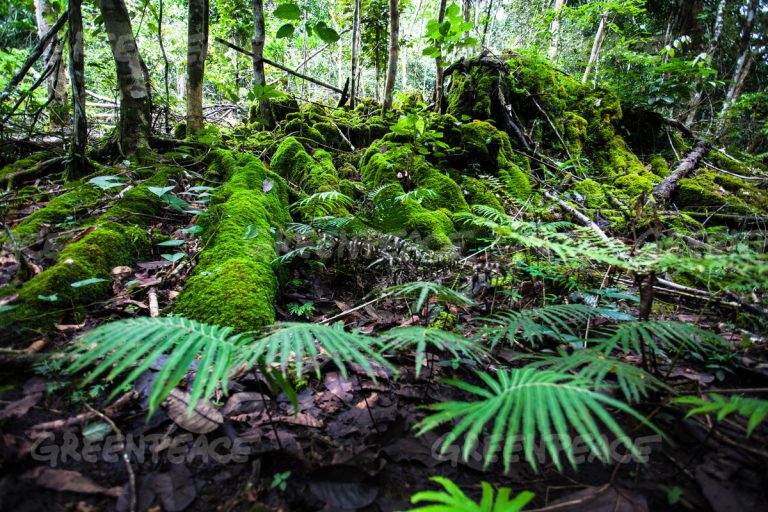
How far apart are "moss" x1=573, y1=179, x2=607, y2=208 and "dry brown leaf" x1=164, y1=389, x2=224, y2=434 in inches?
166

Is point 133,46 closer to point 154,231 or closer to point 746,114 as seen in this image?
point 154,231

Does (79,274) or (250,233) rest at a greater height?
(250,233)

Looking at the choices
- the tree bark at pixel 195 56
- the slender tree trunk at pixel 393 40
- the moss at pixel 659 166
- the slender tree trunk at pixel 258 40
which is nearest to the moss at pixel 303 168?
the slender tree trunk at pixel 258 40

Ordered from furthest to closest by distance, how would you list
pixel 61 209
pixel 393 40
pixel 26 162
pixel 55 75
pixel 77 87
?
pixel 393 40
pixel 55 75
pixel 26 162
pixel 77 87
pixel 61 209

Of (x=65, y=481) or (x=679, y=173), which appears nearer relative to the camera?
(x=65, y=481)

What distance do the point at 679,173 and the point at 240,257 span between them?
6219 mm

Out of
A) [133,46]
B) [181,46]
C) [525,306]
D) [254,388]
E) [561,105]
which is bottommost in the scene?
[254,388]

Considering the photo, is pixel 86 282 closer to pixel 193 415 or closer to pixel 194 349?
pixel 193 415

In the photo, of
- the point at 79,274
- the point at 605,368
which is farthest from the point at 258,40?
the point at 605,368

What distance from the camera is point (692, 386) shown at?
153 centimetres

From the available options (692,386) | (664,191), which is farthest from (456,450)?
(664,191)

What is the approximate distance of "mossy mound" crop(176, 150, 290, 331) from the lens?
1.97 m

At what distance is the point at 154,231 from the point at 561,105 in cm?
679

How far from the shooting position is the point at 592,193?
439 centimetres
